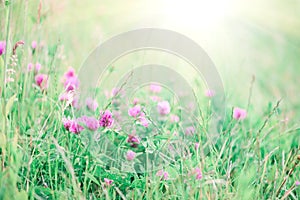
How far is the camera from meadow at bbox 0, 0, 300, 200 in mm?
1117

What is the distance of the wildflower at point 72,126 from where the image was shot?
3.77 feet

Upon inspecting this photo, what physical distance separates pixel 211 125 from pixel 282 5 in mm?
3015

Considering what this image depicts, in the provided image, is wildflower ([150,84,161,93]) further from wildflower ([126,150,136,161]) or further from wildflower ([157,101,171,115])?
wildflower ([126,150,136,161])

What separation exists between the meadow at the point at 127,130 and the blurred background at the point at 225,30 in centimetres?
3

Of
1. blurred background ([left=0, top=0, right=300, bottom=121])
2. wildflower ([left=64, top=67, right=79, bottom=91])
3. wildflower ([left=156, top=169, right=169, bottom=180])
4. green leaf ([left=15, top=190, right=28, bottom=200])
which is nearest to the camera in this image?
green leaf ([left=15, top=190, right=28, bottom=200])

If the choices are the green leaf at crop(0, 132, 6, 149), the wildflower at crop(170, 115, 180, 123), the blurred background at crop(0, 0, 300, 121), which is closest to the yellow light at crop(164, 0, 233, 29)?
the blurred background at crop(0, 0, 300, 121)

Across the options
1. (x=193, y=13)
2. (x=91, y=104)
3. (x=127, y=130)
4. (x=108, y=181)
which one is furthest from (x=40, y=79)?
(x=193, y=13)

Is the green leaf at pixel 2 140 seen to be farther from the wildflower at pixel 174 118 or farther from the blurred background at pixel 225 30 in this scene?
the blurred background at pixel 225 30

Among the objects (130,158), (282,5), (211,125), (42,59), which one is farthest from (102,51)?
(282,5)

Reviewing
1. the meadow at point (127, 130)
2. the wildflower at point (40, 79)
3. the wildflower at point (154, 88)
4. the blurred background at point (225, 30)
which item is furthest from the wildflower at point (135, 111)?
the blurred background at point (225, 30)

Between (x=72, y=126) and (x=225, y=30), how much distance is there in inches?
92.6

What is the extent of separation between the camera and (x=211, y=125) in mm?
1585

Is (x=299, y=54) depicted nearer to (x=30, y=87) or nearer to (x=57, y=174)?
(x=30, y=87)

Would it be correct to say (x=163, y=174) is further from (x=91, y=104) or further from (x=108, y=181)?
(x=91, y=104)
